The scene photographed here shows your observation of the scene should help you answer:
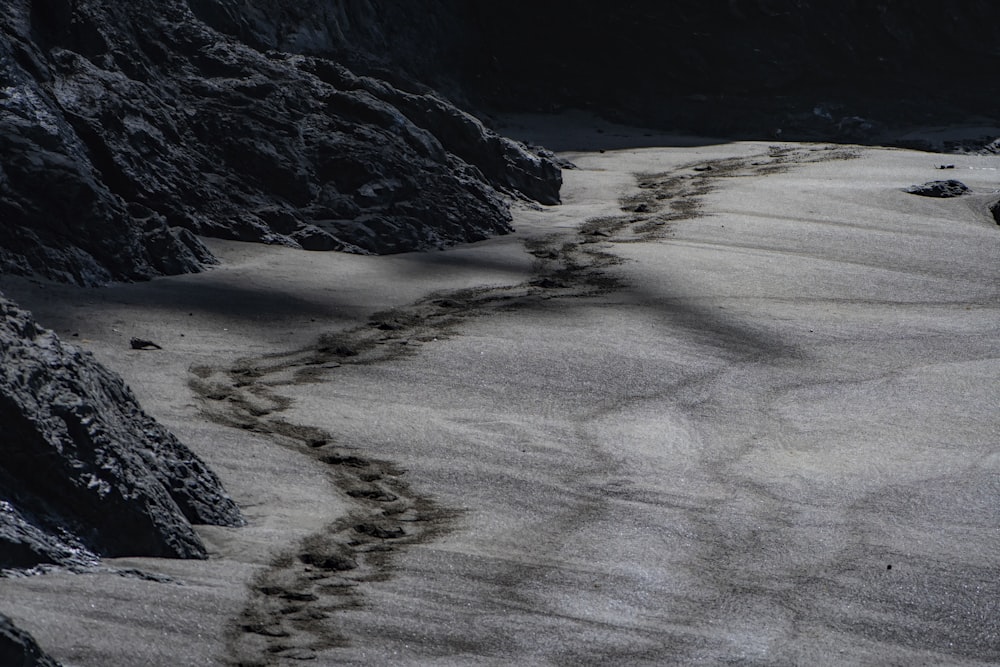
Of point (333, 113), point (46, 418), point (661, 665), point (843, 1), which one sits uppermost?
point (843, 1)

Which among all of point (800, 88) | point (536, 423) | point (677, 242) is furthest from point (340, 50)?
point (536, 423)

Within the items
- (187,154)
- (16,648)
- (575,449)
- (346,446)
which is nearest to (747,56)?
(187,154)

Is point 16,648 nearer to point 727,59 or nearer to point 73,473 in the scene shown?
point 73,473

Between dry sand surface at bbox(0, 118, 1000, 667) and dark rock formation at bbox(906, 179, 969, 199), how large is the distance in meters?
1.26

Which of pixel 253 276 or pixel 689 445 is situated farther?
pixel 253 276

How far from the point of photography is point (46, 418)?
3379 mm

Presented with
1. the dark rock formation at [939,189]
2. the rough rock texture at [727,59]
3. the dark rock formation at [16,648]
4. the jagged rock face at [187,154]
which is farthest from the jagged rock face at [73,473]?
the rough rock texture at [727,59]

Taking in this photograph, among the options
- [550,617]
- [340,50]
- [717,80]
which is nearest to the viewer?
[550,617]

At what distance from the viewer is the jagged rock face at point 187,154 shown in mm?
7379

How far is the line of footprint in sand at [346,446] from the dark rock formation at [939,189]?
1787 millimetres

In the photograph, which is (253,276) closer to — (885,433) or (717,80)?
(885,433)

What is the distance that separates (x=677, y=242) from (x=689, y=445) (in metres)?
4.08

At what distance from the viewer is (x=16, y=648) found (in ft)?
7.59

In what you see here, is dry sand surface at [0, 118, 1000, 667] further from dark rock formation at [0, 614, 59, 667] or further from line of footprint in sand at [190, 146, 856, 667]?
dark rock formation at [0, 614, 59, 667]
